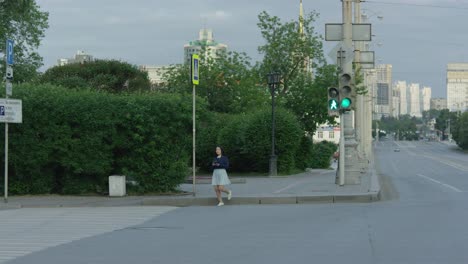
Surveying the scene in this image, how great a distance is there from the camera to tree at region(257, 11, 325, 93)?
5000 cm

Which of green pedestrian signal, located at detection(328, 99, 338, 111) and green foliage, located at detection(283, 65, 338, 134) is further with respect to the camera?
green foliage, located at detection(283, 65, 338, 134)

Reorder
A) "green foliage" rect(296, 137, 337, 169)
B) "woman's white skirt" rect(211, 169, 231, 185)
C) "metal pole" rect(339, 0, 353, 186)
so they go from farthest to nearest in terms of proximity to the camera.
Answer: "green foliage" rect(296, 137, 337, 169) < "metal pole" rect(339, 0, 353, 186) < "woman's white skirt" rect(211, 169, 231, 185)

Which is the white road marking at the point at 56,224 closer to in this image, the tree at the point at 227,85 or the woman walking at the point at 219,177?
the woman walking at the point at 219,177

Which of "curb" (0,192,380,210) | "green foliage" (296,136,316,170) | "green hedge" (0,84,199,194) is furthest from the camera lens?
"green foliage" (296,136,316,170)

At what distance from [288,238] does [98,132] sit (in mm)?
10337

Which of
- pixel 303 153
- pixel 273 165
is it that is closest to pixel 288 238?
pixel 273 165

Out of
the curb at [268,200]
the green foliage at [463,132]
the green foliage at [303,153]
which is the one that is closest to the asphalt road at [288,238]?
the curb at [268,200]

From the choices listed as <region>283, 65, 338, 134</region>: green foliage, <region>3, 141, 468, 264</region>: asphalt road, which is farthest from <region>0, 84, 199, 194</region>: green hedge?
<region>283, 65, 338, 134</region>: green foliage

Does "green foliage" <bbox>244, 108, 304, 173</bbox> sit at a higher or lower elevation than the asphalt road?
higher

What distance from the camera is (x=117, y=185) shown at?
22.0m

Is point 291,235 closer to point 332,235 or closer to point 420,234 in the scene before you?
point 332,235

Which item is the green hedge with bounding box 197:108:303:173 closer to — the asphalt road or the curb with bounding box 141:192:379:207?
the curb with bounding box 141:192:379:207

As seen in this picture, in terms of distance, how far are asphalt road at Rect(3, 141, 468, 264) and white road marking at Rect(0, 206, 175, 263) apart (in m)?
0.43

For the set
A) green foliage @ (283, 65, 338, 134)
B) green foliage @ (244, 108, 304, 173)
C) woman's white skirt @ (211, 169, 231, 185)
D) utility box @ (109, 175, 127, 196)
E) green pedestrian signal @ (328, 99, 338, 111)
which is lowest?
utility box @ (109, 175, 127, 196)
